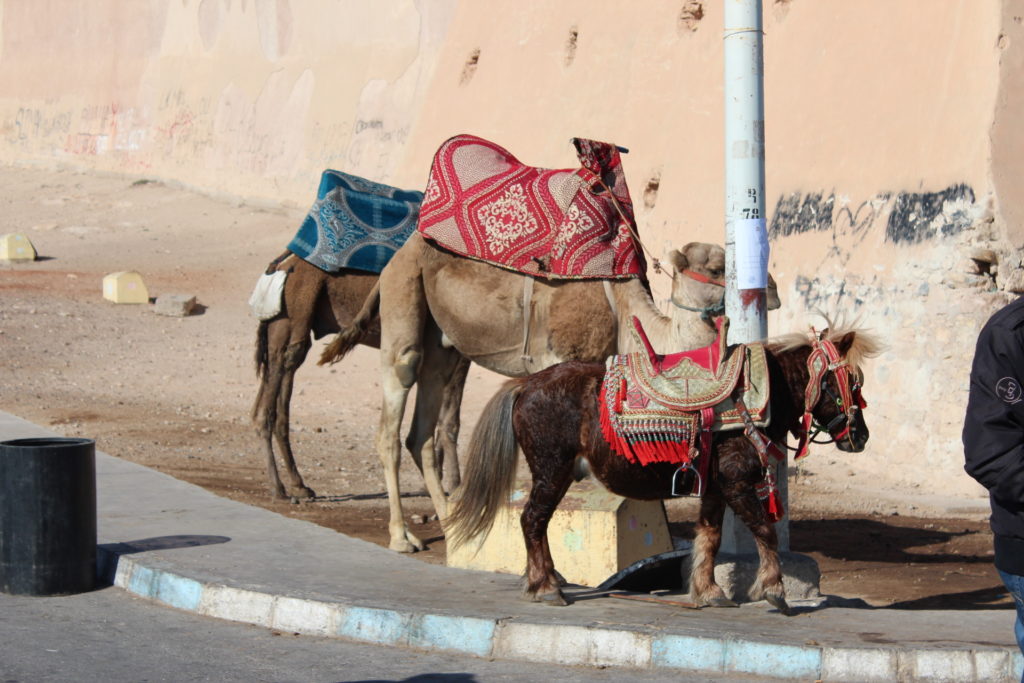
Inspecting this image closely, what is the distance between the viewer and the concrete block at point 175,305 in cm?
2061

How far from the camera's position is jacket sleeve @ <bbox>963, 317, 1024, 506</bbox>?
3.50 meters

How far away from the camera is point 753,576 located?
6.45 meters

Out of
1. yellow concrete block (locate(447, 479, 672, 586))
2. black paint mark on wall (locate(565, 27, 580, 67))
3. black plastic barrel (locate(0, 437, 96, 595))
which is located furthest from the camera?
black paint mark on wall (locate(565, 27, 580, 67))

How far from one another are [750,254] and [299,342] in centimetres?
532

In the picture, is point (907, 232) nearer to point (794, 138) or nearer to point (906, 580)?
point (794, 138)

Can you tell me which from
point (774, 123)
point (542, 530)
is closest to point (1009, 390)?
point (542, 530)

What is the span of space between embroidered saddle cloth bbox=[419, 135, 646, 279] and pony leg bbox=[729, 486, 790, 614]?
2.48m

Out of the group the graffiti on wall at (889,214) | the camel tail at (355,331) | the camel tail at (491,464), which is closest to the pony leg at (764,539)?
the camel tail at (491,464)

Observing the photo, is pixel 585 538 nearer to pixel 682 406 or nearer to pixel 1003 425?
pixel 682 406

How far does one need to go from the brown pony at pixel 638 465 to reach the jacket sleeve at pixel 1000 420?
2190 mm

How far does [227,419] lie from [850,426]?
1006cm

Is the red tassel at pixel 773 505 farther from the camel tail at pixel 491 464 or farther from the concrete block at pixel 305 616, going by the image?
the concrete block at pixel 305 616

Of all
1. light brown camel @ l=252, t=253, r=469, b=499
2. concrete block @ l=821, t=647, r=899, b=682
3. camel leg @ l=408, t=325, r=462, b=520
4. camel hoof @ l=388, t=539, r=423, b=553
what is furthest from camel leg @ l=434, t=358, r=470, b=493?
concrete block @ l=821, t=647, r=899, b=682

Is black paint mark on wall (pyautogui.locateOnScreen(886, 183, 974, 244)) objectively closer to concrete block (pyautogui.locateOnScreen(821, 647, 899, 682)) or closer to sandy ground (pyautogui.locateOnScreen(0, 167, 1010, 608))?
sandy ground (pyautogui.locateOnScreen(0, 167, 1010, 608))
